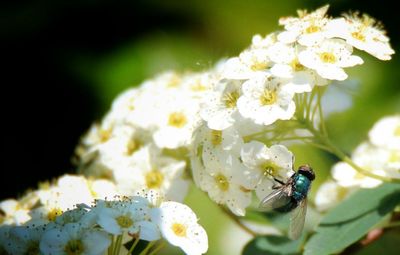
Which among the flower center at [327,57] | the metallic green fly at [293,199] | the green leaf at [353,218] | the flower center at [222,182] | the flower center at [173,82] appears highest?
the flower center at [173,82]

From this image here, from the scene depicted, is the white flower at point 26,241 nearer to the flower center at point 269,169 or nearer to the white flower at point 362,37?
the flower center at point 269,169

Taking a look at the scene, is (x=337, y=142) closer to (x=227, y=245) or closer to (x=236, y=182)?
(x=227, y=245)

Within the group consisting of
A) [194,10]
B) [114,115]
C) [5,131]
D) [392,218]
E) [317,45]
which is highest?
[194,10]

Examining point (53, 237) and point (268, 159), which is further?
point (268, 159)

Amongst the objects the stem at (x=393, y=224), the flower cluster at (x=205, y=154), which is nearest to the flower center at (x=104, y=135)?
the flower cluster at (x=205, y=154)

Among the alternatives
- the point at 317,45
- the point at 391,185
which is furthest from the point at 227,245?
the point at 317,45

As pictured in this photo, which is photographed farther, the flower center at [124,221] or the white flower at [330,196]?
the white flower at [330,196]

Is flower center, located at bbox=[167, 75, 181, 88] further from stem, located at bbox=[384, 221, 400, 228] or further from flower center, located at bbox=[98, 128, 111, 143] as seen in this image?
stem, located at bbox=[384, 221, 400, 228]
